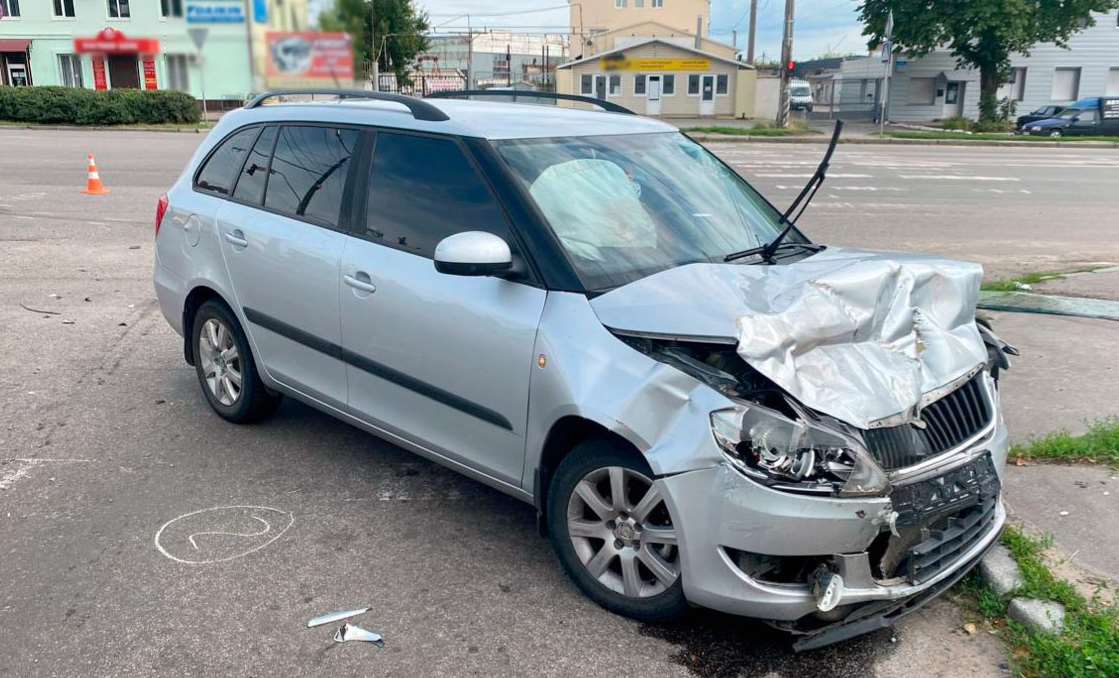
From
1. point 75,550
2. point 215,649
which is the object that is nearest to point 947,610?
point 215,649

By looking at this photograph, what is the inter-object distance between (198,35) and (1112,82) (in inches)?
2098

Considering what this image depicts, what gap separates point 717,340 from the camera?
3.10m

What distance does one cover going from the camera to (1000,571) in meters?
3.60

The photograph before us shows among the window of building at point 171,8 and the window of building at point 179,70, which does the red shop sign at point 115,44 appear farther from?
the window of building at point 171,8

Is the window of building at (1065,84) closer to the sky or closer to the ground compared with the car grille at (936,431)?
closer to the sky

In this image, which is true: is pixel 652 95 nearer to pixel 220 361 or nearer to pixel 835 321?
pixel 220 361

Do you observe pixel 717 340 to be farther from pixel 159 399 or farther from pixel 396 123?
pixel 159 399

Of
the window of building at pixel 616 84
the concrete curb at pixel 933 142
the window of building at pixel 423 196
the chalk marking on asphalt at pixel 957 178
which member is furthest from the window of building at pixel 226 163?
the window of building at pixel 616 84

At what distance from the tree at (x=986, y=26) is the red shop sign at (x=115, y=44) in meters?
35.1

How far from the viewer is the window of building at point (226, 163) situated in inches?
205

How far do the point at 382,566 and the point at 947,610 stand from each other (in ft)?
7.19

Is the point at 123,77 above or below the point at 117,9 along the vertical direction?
below

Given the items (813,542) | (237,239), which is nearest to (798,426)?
(813,542)

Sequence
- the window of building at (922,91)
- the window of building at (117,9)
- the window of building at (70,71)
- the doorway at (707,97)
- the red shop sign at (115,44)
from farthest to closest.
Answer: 1. the doorway at (707,97)
2. the window of building at (922,91)
3. the window of building at (70,71)
4. the window of building at (117,9)
5. the red shop sign at (115,44)
